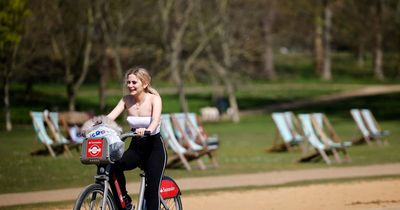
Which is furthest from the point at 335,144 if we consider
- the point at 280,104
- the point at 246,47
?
the point at 280,104

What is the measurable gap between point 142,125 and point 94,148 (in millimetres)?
587

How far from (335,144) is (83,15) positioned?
22.0 m

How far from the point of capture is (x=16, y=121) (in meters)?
43.1

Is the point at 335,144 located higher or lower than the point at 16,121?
higher

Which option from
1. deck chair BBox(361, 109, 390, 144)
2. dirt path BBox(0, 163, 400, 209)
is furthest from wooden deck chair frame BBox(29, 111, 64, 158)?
deck chair BBox(361, 109, 390, 144)

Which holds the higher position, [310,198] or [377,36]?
[310,198]

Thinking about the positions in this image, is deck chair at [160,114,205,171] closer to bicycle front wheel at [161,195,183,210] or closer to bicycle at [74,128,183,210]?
bicycle front wheel at [161,195,183,210]

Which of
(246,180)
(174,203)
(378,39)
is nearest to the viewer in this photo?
(174,203)

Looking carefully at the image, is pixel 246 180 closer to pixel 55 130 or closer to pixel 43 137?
pixel 43 137

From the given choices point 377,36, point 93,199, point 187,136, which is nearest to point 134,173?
point 187,136

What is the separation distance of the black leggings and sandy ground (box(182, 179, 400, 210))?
12.1ft

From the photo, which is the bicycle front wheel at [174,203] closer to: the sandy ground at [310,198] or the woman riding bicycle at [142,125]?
the woman riding bicycle at [142,125]

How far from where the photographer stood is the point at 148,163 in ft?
31.5

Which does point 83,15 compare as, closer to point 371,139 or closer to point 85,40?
point 85,40
